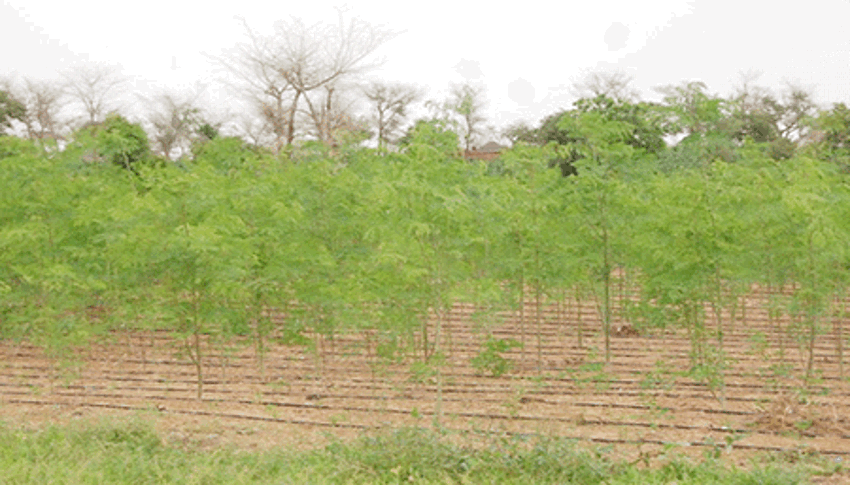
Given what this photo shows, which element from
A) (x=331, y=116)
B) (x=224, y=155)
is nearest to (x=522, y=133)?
(x=331, y=116)

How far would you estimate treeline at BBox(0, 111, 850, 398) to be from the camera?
25.6ft

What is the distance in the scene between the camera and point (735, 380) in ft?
30.5

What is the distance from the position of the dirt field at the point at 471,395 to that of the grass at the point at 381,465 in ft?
2.00

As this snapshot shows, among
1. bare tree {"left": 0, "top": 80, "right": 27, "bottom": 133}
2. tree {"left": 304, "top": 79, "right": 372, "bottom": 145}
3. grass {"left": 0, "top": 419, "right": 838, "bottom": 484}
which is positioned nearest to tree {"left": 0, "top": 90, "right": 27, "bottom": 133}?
bare tree {"left": 0, "top": 80, "right": 27, "bottom": 133}

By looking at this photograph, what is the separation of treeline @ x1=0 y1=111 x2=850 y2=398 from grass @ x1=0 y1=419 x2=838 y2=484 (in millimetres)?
1636

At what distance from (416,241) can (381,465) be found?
7.18 ft

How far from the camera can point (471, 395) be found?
8.90 meters

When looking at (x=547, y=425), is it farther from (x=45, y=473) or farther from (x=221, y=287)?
(x=45, y=473)

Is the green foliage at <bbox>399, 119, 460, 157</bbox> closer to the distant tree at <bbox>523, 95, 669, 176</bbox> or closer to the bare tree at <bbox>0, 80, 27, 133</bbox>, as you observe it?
the distant tree at <bbox>523, 95, 669, 176</bbox>

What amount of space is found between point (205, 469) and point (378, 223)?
296 cm

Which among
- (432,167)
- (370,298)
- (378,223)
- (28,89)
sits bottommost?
(370,298)

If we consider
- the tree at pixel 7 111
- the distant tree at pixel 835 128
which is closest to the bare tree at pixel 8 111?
the tree at pixel 7 111

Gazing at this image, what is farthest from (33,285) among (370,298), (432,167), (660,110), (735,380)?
(735,380)

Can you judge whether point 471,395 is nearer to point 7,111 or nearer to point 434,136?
point 434,136
